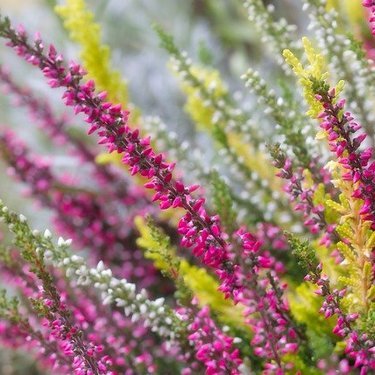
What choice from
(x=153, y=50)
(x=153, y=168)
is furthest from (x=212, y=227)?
(x=153, y=50)

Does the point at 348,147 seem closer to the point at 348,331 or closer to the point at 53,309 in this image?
the point at 348,331

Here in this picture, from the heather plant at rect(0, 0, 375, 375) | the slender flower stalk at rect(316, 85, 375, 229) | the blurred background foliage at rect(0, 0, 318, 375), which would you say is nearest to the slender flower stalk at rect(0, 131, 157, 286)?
the heather plant at rect(0, 0, 375, 375)

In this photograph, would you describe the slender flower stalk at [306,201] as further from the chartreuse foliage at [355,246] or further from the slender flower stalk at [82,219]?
the slender flower stalk at [82,219]

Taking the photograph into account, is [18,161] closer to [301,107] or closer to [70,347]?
[301,107]

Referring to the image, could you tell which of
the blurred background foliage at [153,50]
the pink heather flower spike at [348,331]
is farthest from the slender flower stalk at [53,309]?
the blurred background foliage at [153,50]

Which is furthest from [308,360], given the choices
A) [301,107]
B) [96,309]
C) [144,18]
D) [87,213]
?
[144,18]

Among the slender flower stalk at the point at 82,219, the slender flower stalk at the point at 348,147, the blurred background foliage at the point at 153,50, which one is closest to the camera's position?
the slender flower stalk at the point at 348,147

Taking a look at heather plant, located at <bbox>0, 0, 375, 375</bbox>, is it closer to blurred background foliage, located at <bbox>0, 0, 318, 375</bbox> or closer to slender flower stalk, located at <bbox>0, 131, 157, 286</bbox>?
slender flower stalk, located at <bbox>0, 131, 157, 286</bbox>

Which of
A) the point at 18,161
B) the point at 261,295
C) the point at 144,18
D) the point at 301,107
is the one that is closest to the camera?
the point at 261,295
